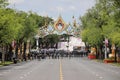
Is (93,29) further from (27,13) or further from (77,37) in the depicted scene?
(77,37)

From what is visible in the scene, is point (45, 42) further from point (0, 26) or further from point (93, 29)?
point (0, 26)

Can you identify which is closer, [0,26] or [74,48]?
[0,26]

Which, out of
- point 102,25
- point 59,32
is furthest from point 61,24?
point 102,25

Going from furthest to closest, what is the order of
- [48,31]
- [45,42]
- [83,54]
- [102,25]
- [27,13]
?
[45,42]
[48,31]
[83,54]
[27,13]
[102,25]

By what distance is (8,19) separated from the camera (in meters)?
65.9

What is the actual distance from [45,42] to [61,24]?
110 feet

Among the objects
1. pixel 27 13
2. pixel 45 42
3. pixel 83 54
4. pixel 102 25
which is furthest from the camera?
pixel 45 42

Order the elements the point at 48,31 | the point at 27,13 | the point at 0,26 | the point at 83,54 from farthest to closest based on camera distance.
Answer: the point at 48,31
the point at 83,54
the point at 27,13
the point at 0,26

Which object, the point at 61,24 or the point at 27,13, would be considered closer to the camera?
the point at 27,13

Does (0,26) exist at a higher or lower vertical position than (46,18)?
lower

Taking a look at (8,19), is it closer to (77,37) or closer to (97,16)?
(97,16)

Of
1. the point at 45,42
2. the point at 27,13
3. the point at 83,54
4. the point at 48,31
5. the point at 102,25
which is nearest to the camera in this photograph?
the point at 102,25

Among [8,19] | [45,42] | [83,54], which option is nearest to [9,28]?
[8,19]

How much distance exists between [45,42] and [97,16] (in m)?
95.9
